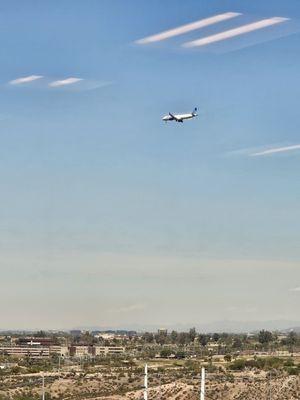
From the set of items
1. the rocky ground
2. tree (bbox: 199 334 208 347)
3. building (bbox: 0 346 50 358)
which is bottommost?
the rocky ground

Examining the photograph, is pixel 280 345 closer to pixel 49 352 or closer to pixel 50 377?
pixel 49 352

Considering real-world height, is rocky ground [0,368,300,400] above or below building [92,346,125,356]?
below

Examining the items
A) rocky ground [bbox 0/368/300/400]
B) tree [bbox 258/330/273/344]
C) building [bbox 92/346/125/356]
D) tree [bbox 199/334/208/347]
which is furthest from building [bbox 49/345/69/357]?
rocky ground [bbox 0/368/300/400]

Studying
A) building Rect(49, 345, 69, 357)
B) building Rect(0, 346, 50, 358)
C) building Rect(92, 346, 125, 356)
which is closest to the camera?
building Rect(0, 346, 50, 358)

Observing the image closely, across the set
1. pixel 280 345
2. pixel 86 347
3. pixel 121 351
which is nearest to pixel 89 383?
pixel 121 351

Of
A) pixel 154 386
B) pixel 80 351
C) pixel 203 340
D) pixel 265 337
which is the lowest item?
pixel 154 386

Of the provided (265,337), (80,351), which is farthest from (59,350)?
(265,337)

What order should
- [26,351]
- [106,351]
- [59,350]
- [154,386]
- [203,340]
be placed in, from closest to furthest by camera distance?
[154,386]
[26,351]
[106,351]
[59,350]
[203,340]

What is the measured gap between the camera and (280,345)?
160 meters

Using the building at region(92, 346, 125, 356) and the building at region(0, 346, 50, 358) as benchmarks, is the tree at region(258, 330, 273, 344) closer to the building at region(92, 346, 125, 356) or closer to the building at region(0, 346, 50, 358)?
the building at region(92, 346, 125, 356)

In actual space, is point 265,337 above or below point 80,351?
above

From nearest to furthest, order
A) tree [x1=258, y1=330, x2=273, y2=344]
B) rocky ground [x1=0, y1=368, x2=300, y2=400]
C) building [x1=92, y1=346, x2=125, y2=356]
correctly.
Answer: rocky ground [x1=0, y1=368, x2=300, y2=400] → building [x1=92, y1=346, x2=125, y2=356] → tree [x1=258, y1=330, x2=273, y2=344]

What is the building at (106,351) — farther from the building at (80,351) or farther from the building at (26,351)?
the building at (26,351)

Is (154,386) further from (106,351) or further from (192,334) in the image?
(192,334)
